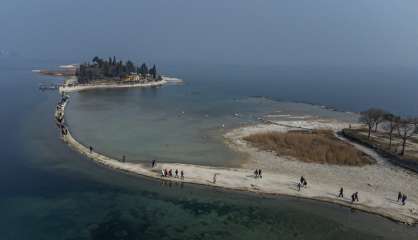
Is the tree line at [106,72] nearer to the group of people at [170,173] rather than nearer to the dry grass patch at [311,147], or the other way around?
the dry grass patch at [311,147]

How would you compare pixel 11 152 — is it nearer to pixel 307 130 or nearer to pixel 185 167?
pixel 185 167

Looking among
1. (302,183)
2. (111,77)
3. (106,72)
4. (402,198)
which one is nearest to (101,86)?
(111,77)

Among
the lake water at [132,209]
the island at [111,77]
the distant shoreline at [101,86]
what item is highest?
the island at [111,77]

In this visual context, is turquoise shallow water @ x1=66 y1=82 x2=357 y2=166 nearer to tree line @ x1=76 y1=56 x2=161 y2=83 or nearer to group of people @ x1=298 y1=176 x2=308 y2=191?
group of people @ x1=298 y1=176 x2=308 y2=191

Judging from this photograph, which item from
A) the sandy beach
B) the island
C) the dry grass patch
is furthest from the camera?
the island

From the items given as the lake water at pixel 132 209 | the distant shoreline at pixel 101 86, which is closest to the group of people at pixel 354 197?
the lake water at pixel 132 209

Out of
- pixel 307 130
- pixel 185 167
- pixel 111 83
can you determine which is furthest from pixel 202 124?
pixel 111 83

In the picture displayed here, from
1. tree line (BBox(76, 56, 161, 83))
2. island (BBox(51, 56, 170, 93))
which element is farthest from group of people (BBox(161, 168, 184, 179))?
tree line (BBox(76, 56, 161, 83))
